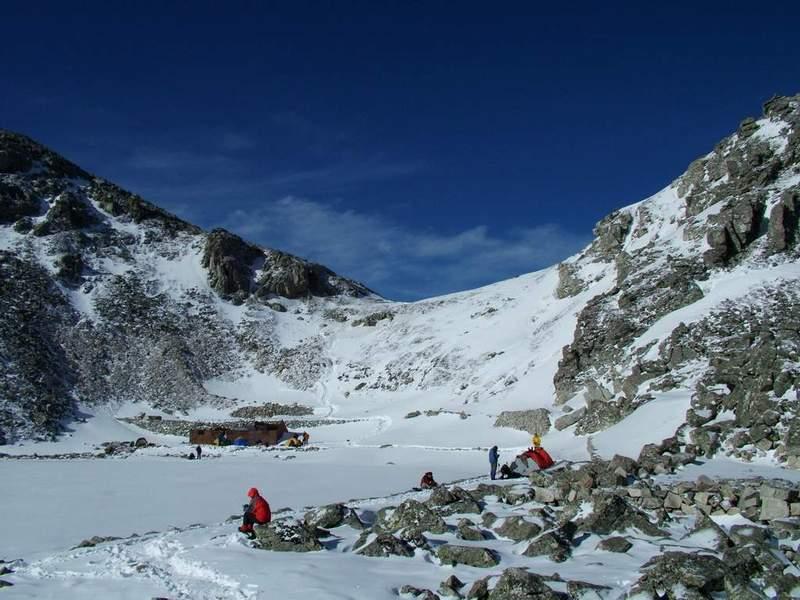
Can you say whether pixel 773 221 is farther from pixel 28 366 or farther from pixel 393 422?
pixel 28 366

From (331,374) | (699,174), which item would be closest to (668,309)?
(699,174)

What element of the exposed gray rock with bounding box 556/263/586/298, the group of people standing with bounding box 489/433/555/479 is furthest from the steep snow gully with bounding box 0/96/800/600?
the group of people standing with bounding box 489/433/555/479

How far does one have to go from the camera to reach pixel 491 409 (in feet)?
139

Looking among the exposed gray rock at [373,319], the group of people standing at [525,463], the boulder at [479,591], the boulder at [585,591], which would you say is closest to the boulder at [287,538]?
the boulder at [479,591]

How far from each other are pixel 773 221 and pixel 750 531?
29.2 m

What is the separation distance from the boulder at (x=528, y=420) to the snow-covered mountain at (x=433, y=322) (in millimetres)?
224

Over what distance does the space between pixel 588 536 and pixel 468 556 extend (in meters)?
2.82

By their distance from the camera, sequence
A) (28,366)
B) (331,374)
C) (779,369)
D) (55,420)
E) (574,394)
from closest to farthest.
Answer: (779,369) → (574,394) → (55,420) → (28,366) → (331,374)

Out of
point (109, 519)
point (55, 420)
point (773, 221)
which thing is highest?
point (773, 221)

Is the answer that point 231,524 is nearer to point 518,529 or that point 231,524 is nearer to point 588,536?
point 518,529

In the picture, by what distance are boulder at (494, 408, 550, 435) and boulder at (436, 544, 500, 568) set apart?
23134mm

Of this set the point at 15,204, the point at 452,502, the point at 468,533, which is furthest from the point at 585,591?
the point at 15,204

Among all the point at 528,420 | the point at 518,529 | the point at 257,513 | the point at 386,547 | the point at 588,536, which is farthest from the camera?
the point at 528,420

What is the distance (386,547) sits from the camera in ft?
41.8
